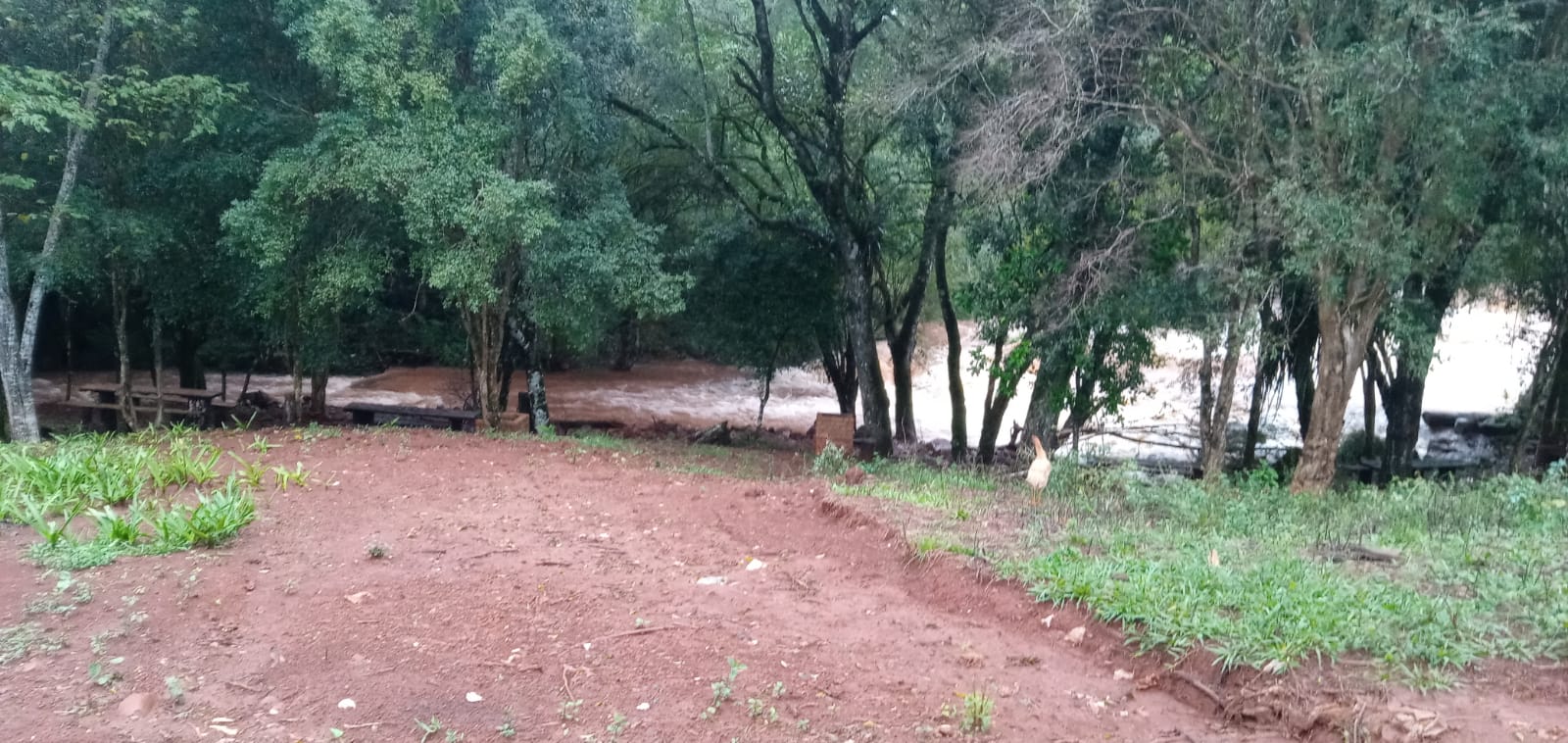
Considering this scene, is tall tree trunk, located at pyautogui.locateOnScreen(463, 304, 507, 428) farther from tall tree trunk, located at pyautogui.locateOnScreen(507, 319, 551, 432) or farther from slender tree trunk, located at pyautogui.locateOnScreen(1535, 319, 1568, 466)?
slender tree trunk, located at pyautogui.locateOnScreen(1535, 319, 1568, 466)

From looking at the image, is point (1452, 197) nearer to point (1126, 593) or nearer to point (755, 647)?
point (1126, 593)

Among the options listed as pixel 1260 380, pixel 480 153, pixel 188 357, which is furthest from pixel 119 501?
pixel 1260 380

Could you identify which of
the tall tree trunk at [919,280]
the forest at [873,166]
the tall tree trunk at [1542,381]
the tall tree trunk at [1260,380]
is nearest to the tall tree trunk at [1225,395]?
the forest at [873,166]

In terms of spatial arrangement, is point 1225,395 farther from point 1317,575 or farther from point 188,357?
point 188,357

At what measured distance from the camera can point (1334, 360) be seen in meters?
10.7

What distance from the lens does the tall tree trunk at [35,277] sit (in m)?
11.9

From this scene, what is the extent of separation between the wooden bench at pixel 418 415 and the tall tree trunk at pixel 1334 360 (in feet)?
32.8

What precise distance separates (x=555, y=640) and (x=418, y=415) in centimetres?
1046

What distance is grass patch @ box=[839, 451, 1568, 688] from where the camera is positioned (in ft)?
16.4

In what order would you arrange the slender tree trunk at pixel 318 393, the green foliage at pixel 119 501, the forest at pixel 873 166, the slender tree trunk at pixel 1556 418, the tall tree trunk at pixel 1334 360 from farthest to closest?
1. the slender tree trunk at pixel 318 393
2. the slender tree trunk at pixel 1556 418
3. the tall tree trunk at pixel 1334 360
4. the forest at pixel 873 166
5. the green foliage at pixel 119 501

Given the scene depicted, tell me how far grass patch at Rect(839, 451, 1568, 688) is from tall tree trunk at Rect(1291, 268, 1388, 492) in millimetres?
1665

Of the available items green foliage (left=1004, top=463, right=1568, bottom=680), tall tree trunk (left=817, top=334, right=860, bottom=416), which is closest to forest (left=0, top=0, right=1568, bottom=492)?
green foliage (left=1004, top=463, right=1568, bottom=680)

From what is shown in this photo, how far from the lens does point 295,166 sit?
1122cm

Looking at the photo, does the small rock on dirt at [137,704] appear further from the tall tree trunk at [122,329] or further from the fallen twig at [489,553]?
the tall tree trunk at [122,329]
